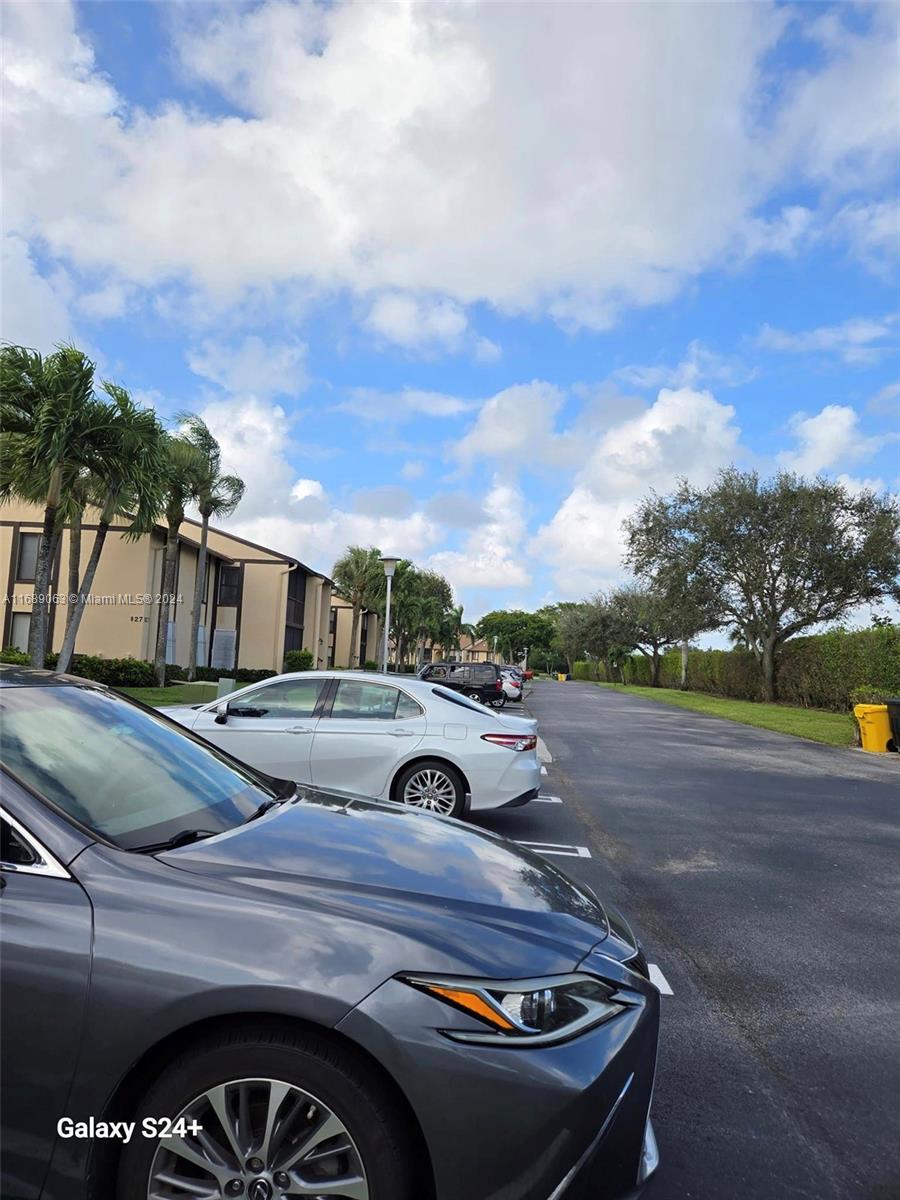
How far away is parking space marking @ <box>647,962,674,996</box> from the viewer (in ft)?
13.8

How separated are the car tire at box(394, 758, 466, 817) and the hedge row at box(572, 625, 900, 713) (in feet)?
50.8

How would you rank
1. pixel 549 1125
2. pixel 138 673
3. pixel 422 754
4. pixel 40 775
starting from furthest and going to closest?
pixel 138 673
pixel 422 754
pixel 40 775
pixel 549 1125

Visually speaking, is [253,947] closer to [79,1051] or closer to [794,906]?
[79,1051]

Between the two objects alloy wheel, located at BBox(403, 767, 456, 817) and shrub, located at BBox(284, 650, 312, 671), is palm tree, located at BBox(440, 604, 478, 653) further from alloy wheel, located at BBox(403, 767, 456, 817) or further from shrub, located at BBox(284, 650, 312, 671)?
alloy wheel, located at BBox(403, 767, 456, 817)

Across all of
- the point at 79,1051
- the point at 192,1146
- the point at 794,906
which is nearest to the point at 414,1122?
the point at 192,1146

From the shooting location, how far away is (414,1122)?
201cm

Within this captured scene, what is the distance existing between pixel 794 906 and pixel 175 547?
28.8 metres

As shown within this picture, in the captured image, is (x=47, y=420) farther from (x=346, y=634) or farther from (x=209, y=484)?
(x=346, y=634)

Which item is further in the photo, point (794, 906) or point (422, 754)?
point (422, 754)

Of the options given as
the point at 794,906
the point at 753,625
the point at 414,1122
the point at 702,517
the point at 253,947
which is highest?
the point at 702,517

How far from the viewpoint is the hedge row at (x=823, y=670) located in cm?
2842

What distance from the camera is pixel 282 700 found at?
7.95 m

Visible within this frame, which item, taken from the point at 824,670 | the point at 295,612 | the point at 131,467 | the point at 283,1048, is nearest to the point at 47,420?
the point at 131,467

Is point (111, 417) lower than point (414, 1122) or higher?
higher
